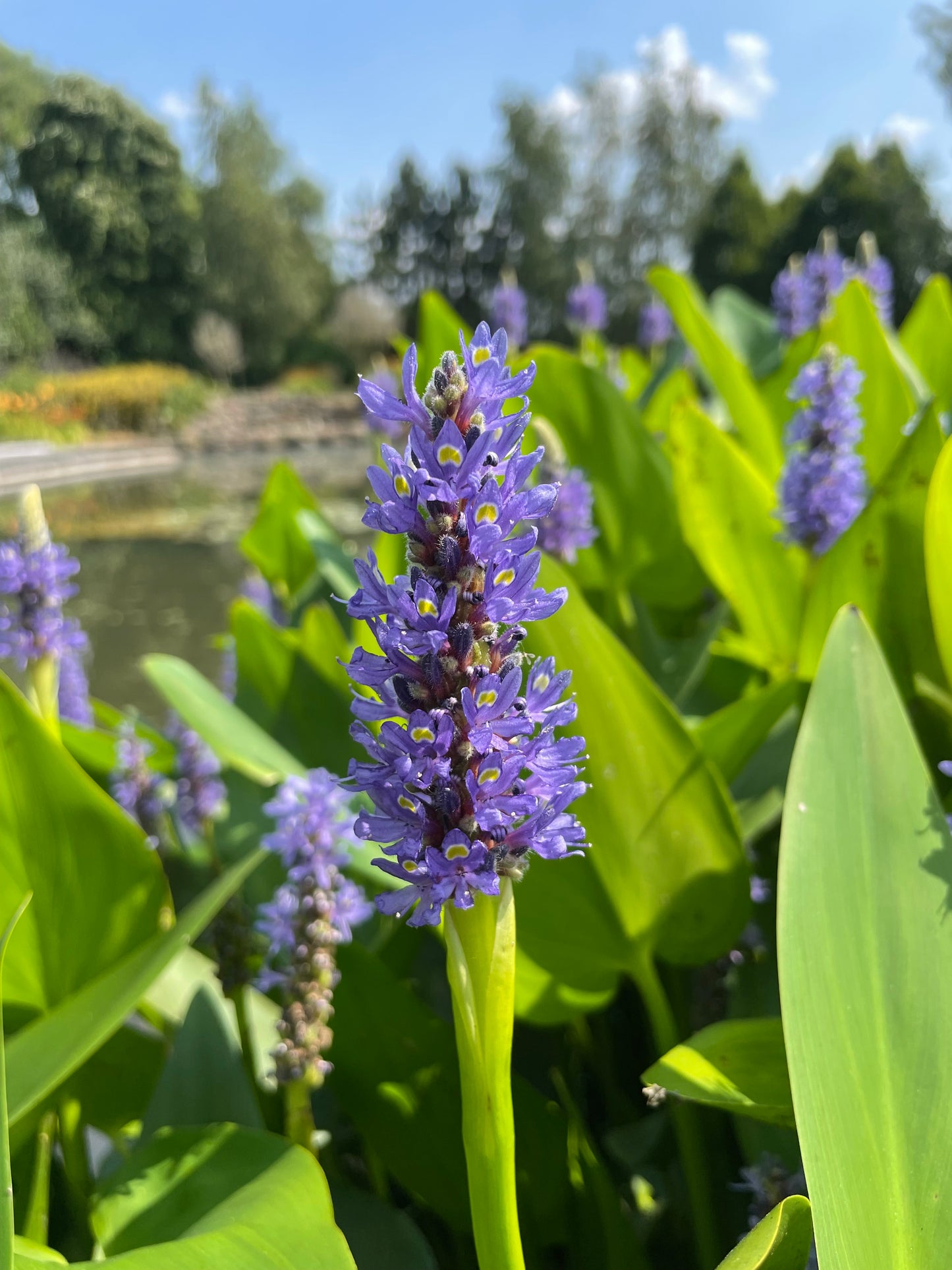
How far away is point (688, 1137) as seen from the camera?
848mm

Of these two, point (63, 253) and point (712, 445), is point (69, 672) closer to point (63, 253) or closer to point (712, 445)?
point (712, 445)

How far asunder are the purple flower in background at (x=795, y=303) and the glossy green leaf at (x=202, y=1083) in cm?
215

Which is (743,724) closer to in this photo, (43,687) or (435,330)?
(43,687)

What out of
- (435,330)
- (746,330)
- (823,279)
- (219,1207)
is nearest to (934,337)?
(823,279)

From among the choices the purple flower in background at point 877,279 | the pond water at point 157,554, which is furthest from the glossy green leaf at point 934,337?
the pond water at point 157,554

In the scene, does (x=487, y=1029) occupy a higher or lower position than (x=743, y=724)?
lower

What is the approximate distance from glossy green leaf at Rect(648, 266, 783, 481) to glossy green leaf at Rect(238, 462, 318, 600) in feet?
2.65

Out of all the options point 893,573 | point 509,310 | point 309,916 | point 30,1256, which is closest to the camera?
point 30,1256

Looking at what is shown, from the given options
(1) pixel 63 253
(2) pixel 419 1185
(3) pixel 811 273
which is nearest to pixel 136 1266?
(2) pixel 419 1185

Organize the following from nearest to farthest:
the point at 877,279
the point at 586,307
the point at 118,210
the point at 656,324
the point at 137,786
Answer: the point at 137,786 → the point at 877,279 → the point at 586,307 → the point at 656,324 → the point at 118,210

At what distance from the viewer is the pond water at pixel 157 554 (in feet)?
15.0

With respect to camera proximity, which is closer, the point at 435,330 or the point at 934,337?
the point at 435,330

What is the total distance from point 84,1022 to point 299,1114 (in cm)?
23

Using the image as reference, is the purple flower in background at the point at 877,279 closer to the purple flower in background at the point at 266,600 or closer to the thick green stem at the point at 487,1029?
the purple flower in background at the point at 266,600
